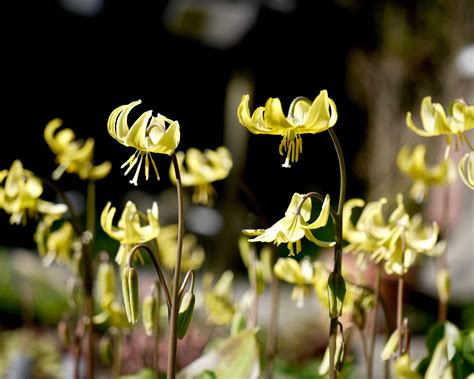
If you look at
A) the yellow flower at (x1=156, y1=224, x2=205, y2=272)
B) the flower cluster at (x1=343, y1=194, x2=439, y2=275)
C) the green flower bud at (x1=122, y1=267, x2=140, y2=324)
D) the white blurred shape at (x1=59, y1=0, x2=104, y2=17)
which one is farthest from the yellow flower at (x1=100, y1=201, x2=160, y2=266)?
the white blurred shape at (x1=59, y1=0, x2=104, y2=17)

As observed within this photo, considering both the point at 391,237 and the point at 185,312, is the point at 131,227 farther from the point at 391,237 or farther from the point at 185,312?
the point at 391,237

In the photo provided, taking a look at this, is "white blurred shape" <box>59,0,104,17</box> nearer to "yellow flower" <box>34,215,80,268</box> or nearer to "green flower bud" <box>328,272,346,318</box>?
"yellow flower" <box>34,215,80,268</box>

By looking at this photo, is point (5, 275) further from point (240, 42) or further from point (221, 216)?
point (240, 42)

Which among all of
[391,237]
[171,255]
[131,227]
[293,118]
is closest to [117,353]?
[171,255]

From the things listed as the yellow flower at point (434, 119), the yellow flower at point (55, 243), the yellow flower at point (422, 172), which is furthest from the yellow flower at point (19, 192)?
the yellow flower at point (422, 172)

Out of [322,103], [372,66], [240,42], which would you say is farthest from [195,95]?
[322,103]
